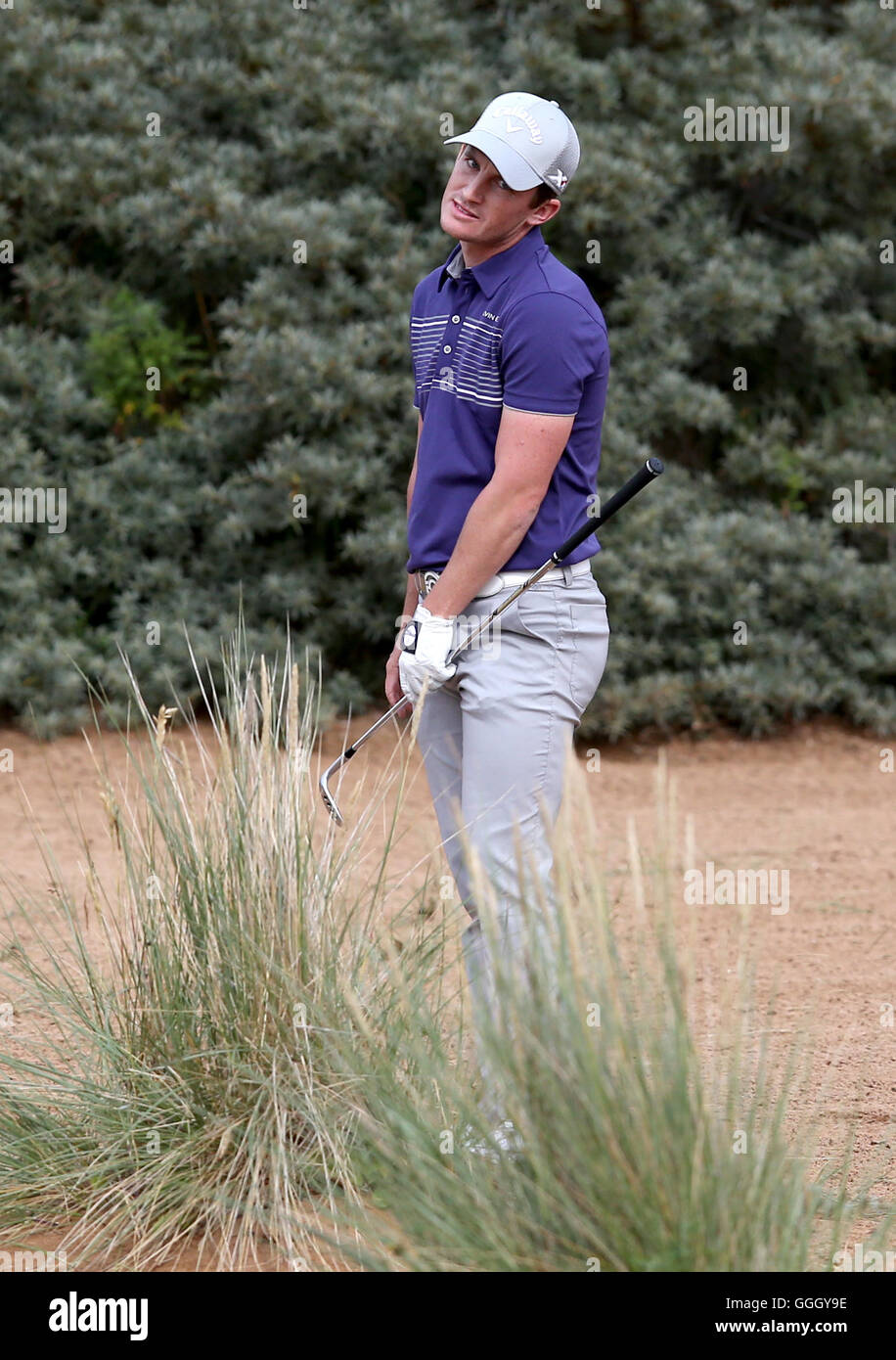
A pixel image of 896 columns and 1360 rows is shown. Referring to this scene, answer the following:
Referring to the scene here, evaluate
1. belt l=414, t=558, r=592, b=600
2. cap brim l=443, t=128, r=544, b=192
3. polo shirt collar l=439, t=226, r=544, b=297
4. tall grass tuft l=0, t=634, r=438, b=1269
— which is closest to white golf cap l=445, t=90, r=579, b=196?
cap brim l=443, t=128, r=544, b=192

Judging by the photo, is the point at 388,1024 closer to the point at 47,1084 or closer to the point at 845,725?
the point at 47,1084

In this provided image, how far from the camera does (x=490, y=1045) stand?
8.50ft

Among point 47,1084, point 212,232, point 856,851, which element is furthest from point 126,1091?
point 212,232

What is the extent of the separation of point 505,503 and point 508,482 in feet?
0.14

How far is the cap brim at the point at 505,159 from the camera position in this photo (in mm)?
3316

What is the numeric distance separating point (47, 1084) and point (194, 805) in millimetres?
721

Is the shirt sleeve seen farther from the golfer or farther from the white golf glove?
the white golf glove

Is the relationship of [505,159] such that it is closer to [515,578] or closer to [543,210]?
[543,210]

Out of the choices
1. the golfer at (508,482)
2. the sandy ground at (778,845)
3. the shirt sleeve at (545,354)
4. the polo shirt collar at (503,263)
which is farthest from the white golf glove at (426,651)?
the polo shirt collar at (503,263)

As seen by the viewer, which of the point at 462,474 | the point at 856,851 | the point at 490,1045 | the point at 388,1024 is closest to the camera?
the point at 490,1045

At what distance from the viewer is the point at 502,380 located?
3395 mm

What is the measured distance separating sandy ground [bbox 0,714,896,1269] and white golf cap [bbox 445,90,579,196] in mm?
1329

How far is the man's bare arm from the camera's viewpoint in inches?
130

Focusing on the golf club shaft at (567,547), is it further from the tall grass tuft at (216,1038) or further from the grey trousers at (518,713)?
the tall grass tuft at (216,1038)
